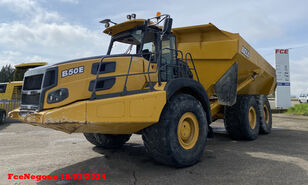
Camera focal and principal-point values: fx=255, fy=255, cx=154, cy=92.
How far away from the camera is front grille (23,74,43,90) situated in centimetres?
373

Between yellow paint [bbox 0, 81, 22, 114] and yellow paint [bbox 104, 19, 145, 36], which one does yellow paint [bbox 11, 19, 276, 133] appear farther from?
yellow paint [bbox 0, 81, 22, 114]

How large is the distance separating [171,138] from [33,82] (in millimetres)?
2259

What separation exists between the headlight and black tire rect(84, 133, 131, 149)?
2179mm

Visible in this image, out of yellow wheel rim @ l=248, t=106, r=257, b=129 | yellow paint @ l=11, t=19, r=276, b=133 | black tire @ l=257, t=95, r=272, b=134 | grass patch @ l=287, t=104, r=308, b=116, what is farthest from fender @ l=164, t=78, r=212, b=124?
grass patch @ l=287, t=104, r=308, b=116

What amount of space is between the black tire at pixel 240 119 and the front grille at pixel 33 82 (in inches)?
182

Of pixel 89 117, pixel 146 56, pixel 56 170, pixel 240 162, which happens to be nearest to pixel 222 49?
pixel 146 56

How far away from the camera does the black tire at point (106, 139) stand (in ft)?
18.0

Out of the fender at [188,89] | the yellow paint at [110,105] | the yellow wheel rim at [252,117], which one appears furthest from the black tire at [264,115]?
the fender at [188,89]

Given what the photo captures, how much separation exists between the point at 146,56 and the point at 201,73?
6.74 ft

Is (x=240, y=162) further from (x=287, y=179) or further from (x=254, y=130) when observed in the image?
(x=254, y=130)

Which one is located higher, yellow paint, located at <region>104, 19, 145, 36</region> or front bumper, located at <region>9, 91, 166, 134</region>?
yellow paint, located at <region>104, 19, 145, 36</region>

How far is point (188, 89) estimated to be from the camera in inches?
178

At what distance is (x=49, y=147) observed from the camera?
5973 millimetres

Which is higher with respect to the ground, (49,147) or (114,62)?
(114,62)
